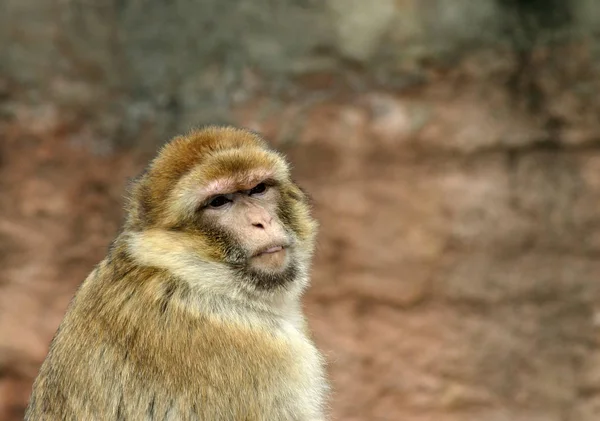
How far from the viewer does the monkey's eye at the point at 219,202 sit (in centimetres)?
370

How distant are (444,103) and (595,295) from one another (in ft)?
5.52

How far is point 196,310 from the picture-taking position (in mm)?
3570

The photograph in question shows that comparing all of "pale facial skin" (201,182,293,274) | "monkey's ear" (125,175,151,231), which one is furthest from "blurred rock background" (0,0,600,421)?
"pale facial skin" (201,182,293,274)

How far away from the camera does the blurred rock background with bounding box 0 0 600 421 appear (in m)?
6.46

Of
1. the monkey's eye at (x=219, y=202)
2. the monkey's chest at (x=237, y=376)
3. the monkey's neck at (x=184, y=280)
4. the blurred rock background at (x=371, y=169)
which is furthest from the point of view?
the blurred rock background at (x=371, y=169)

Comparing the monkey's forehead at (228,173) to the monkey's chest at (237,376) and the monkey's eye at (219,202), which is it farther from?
the monkey's chest at (237,376)

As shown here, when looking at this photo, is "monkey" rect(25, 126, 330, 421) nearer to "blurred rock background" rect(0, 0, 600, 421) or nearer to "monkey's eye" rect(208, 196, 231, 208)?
"monkey's eye" rect(208, 196, 231, 208)

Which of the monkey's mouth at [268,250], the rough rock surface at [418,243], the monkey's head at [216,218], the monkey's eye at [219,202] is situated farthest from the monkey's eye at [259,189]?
the rough rock surface at [418,243]

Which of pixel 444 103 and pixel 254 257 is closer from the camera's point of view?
pixel 254 257

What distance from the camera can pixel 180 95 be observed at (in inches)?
257

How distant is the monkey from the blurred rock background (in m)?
2.70

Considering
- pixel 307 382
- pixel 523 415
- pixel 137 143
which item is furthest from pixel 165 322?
pixel 523 415

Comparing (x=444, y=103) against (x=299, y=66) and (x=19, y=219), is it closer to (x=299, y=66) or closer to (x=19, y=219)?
(x=299, y=66)

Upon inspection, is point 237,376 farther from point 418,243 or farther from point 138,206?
point 418,243
